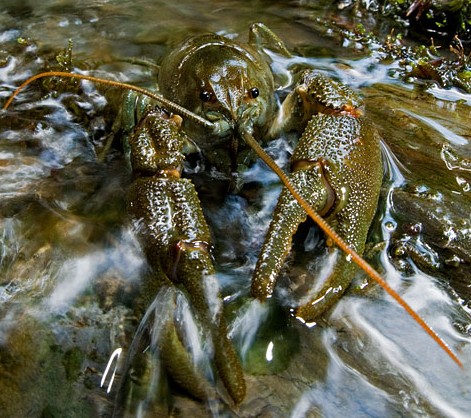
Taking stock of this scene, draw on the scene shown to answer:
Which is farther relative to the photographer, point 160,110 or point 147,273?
point 160,110

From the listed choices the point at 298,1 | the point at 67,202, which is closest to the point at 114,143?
the point at 67,202

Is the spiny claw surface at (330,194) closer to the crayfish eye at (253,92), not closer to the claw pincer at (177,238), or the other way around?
the claw pincer at (177,238)

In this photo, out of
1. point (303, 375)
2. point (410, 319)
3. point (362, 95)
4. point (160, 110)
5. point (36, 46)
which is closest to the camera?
point (303, 375)

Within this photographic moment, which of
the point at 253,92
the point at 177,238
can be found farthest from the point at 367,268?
the point at 253,92

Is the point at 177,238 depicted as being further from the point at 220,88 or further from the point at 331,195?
the point at 220,88

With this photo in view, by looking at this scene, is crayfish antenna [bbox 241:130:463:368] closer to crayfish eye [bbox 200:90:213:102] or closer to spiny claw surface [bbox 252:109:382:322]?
spiny claw surface [bbox 252:109:382:322]

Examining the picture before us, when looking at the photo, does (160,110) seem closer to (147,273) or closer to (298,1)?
(147,273)

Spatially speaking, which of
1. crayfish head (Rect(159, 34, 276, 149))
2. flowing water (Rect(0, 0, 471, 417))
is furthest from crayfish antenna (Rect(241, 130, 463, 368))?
crayfish head (Rect(159, 34, 276, 149))
